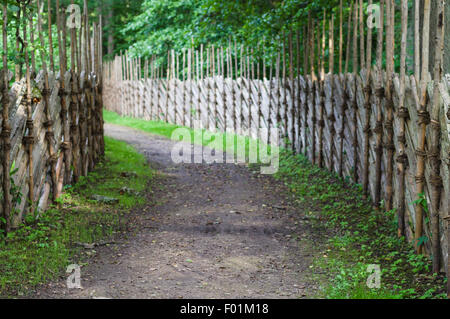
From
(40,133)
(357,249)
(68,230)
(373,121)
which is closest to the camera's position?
(357,249)

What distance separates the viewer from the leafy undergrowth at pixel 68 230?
405 cm

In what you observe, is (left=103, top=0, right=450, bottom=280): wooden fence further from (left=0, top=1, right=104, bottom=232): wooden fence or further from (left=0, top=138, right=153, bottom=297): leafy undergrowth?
(left=0, top=1, right=104, bottom=232): wooden fence

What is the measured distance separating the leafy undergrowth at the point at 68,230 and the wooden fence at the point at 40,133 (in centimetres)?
16

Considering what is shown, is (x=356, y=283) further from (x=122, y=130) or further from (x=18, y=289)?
(x=122, y=130)

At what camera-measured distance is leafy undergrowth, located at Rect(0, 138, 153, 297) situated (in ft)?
13.3

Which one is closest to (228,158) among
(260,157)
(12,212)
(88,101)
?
(260,157)

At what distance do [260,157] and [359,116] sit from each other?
314cm

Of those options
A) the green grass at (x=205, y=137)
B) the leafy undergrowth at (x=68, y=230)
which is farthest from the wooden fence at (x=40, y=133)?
the green grass at (x=205, y=137)

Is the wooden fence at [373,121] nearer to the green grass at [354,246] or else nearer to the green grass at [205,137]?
the green grass at [354,246]

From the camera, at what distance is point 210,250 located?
186 inches

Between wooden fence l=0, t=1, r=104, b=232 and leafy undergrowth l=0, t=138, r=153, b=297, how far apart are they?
0.53 feet

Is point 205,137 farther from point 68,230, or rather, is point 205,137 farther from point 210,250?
point 210,250

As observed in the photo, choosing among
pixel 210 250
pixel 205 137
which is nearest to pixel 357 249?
pixel 210 250

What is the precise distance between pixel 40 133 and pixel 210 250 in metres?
2.39
